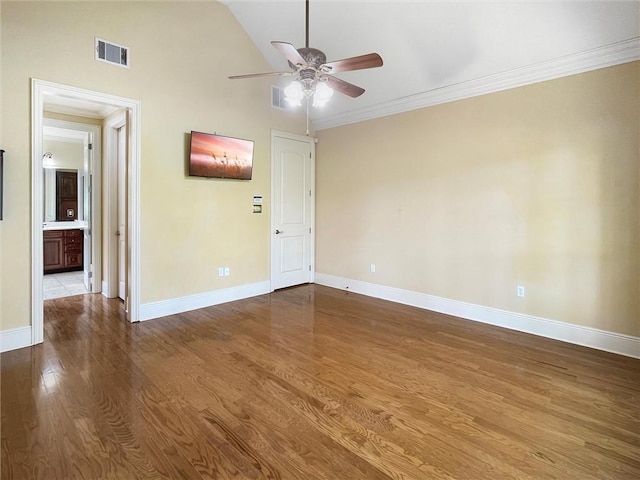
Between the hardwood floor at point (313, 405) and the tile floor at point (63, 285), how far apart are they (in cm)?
184

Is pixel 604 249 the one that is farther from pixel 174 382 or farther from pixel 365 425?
pixel 174 382

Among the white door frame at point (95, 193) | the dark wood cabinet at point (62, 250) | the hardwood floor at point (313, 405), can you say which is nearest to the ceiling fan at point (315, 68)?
the hardwood floor at point (313, 405)

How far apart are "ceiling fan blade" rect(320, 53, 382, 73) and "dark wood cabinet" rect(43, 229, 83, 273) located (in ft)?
21.6

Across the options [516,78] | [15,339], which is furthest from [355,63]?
[15,339]

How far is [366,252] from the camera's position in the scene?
5.41m

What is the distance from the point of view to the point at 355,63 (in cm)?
262

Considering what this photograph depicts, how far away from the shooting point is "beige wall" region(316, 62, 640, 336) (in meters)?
3.24

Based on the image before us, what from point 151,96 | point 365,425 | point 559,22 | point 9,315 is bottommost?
point 365,425

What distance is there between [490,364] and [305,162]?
421cm

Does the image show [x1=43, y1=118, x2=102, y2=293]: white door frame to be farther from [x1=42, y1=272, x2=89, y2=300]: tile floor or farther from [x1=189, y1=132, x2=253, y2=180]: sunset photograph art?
[x1=189, y1=132, x2=253, y2=180]: sunset photograph art

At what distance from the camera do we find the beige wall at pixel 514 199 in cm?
324

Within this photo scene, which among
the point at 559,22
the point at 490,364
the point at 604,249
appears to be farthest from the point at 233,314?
the point at 559,22

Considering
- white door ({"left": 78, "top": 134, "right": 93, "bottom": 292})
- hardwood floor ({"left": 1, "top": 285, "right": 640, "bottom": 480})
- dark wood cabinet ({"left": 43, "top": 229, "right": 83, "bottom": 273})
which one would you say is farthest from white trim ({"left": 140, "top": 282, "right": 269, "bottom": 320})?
dark wood cabinet ({"left": 43, "top": 229, "right": 83, "bottom": 273})

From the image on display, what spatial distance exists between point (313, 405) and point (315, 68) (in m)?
2.59
